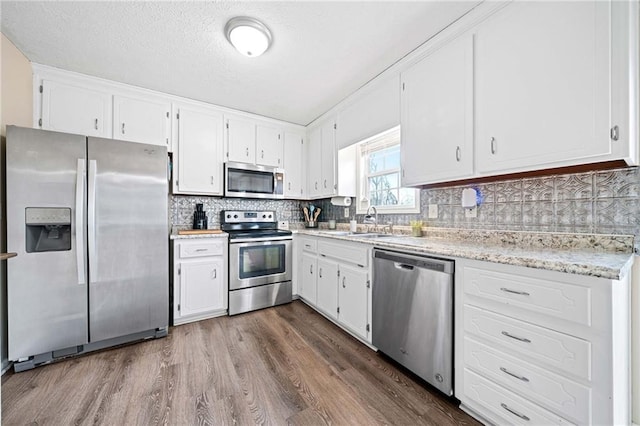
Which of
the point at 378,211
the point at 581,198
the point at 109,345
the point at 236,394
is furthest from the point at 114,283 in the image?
the point at 581,198

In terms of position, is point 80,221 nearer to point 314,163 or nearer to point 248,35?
point 248,35

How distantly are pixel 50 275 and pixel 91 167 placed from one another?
87 centimetres

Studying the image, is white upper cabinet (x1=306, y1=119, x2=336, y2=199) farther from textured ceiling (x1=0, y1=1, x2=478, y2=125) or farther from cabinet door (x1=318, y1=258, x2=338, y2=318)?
cabinet door (x1=318, y1=258, x2=338, y2=318)

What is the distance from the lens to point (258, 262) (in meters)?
2.90

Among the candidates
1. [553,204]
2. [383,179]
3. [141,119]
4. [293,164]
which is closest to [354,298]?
[383,179]

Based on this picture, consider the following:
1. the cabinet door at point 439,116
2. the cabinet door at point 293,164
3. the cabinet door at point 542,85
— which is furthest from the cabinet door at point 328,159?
the cabinet door at point 542,85

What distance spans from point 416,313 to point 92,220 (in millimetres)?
2569

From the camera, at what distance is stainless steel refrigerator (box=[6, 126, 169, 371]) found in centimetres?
176

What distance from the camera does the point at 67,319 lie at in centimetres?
189

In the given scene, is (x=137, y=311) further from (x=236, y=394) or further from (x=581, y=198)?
(x=581, y=198)

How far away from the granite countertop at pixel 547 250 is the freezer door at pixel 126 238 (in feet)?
6.19

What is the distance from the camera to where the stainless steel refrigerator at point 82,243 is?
1759 mm

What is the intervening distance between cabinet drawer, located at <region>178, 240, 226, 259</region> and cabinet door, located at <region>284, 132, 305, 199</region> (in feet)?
3.97

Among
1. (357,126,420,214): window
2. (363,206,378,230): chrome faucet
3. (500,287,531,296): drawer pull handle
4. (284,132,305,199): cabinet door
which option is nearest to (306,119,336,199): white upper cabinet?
(284,132,305,199): cabinet door
